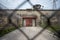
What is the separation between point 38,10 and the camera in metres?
0.50

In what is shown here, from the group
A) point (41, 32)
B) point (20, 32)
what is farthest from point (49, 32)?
point (20, 32)

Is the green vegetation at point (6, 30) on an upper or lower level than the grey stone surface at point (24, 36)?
upper

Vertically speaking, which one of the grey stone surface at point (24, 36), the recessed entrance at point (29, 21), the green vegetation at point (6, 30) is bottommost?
the grey stone surface at point (24, 36)

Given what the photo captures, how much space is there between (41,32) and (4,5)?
0.74 ft

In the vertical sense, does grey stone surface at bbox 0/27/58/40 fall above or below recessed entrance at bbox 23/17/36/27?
below

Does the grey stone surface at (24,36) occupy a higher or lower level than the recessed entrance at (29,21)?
lower

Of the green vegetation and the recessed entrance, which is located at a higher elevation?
the recessed entrance

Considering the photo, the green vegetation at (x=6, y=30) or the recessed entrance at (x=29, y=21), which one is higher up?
the recessed entrance at (x=29, y=21)

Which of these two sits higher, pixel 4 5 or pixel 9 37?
pixel 4 5

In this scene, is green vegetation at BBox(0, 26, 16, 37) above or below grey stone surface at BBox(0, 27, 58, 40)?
above

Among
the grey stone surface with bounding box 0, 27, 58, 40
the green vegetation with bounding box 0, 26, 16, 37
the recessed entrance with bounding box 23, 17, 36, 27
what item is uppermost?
the recessed entrance with bounding box 23, 17, 36, 27

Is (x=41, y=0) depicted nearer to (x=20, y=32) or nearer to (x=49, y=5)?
(x=49, y=5)

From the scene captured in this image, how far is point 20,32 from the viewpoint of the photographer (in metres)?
0.54

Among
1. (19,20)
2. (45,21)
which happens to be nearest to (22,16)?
(19,20)
